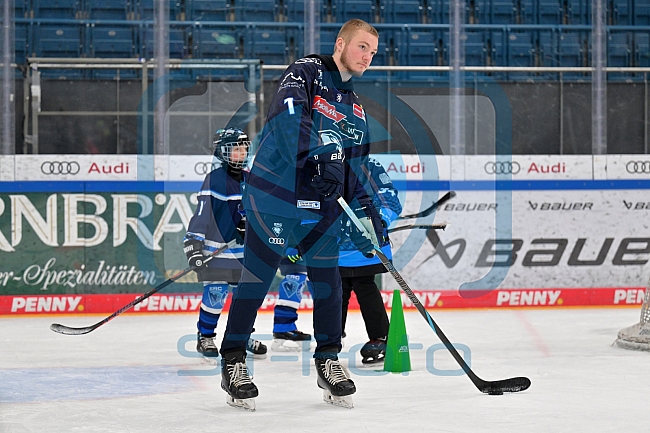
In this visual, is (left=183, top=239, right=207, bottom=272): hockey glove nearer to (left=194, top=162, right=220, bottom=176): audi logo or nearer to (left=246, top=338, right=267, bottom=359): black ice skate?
(left=246, top=338, right=267, bottom=359): black ice skate

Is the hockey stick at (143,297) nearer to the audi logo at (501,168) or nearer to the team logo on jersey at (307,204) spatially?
the team logo on jersey at (307,204)

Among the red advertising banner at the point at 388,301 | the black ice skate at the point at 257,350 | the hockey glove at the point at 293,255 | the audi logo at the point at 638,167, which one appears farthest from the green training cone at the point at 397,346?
the audi logo at the point at 638,167

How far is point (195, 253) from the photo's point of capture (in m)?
3.96

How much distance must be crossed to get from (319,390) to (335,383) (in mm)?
382

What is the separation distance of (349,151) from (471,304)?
3.33m

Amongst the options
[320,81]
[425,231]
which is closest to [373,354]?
[320,81]

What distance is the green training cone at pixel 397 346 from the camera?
3.62 metres

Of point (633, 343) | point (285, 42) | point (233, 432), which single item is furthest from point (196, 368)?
point (285, 42)

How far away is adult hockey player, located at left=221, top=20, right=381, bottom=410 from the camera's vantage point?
9.16ft

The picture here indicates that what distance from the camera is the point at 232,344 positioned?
288cm

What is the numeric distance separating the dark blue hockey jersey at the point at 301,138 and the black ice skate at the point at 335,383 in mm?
448

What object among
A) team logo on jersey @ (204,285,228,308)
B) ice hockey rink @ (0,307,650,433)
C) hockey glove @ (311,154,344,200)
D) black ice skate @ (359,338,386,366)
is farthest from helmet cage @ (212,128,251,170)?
hockey glove @ (311,154,344,200)

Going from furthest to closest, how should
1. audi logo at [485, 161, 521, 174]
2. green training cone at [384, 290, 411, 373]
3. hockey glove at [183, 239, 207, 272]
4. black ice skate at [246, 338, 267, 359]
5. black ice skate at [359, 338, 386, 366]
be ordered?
audi logo at [485, 161, 521, 174]
black ice skate at [246, 338, 267, 359]
hockey glove at [183, 239, 207, 272]
black ice skate at [359, 338, 386, 366]
green training cone at [384, 290, 411, 373]

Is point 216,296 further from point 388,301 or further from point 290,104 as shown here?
point 388,301
